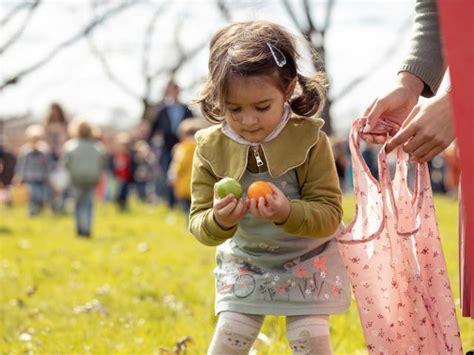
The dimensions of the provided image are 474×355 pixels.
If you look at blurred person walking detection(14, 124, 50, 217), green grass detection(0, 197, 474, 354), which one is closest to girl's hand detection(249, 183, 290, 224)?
green grass detection(0, 197, 474, 354)

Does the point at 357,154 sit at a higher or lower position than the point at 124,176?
higher

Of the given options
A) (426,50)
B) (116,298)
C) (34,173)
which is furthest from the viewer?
(34,173)

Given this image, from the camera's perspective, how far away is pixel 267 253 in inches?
113

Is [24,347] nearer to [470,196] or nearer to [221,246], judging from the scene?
[221,246]

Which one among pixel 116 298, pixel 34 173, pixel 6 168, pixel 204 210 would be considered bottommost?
pixel 34 173

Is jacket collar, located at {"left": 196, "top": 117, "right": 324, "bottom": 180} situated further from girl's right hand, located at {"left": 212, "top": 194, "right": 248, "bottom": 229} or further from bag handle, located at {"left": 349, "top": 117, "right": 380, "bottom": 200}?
girl's right hand, located at {"left": 212, "top": 194, "right": 248, "bottom": 229}

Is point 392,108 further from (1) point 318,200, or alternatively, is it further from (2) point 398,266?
(2) point 398,266

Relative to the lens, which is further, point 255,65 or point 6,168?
point 6,168

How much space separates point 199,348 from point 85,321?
3.03ft

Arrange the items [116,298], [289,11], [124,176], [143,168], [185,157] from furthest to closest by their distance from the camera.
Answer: [143,168]
[124,176]
[289,11]
[185,157]
[116,298]

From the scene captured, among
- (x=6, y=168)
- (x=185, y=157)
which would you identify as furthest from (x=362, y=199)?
(x=6, y=168)

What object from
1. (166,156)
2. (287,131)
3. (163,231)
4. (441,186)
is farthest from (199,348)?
(441,186)

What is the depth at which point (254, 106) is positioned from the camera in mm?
2736

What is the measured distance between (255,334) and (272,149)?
567mm
